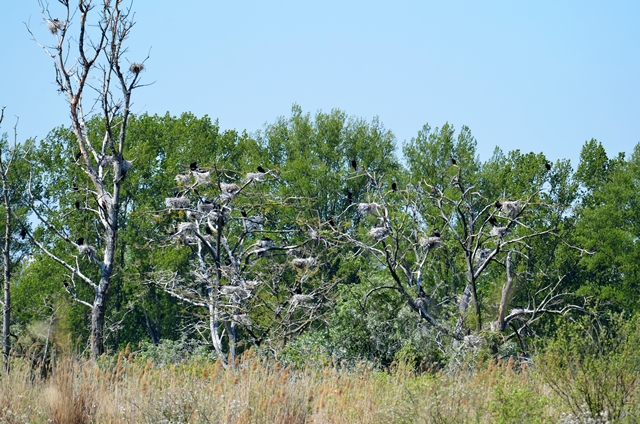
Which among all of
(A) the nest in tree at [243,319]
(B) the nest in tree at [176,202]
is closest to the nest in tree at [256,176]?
(B) the nest in tree at [176,202]

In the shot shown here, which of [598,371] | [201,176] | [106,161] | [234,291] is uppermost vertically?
[201,176]

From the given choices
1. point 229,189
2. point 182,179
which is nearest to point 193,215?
point 182,179

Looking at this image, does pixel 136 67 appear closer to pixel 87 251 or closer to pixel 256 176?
pixel 256 176

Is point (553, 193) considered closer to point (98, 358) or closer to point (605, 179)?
point (605, 179)

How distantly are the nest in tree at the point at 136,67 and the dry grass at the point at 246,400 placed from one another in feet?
19.5

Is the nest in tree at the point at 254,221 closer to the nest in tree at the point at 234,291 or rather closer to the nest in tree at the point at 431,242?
the nest in tree at the point at 234,291

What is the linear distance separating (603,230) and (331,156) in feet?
40.0

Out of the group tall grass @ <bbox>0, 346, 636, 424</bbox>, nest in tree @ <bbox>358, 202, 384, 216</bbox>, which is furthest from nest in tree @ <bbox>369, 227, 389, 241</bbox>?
tall grass @ <bbox>0, 346, 636, 424</bbox>

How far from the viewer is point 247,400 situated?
272 inches

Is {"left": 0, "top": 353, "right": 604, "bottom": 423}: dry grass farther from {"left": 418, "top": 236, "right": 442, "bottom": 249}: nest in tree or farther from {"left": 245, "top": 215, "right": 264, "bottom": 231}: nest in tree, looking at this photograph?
{"left": 245, "top": 215, "right": 264, "bottom": 231}: nest in tree

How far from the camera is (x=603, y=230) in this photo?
30.1 m

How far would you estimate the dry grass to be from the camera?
261 inches

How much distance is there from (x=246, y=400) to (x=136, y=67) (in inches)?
289

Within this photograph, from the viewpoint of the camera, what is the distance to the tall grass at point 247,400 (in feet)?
21.8
